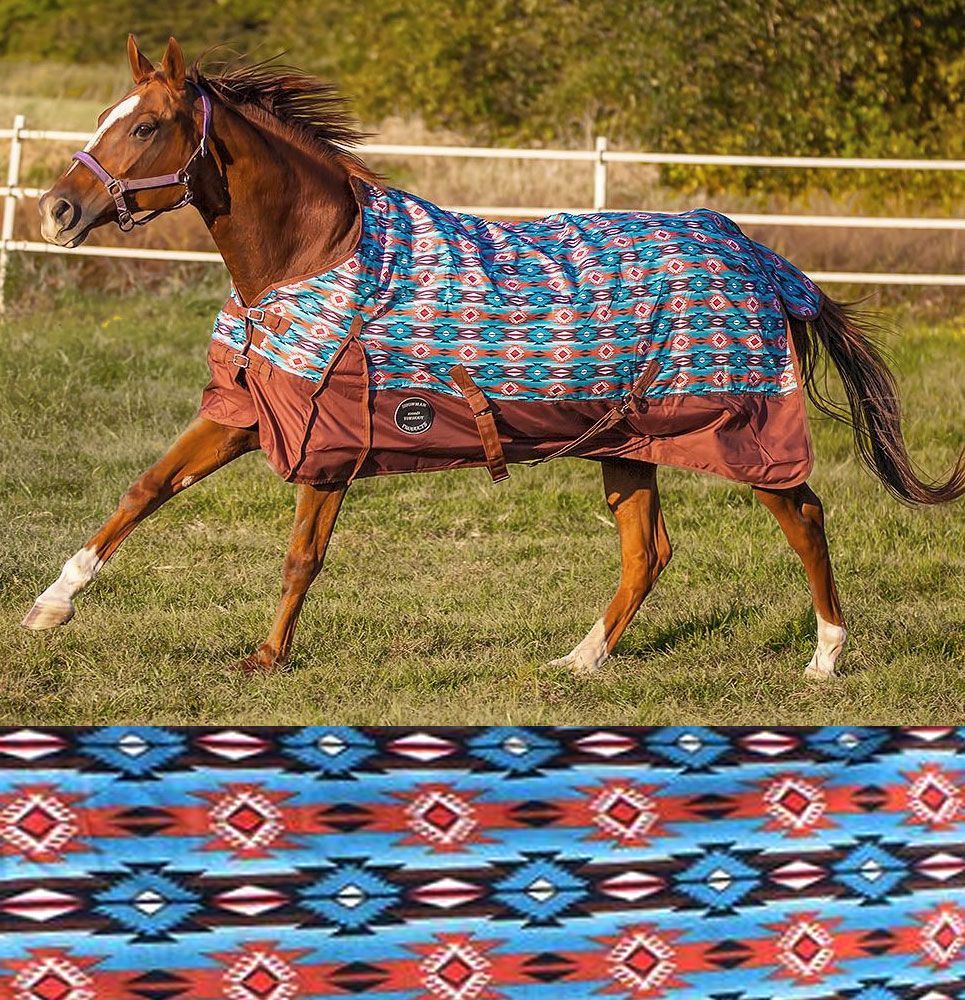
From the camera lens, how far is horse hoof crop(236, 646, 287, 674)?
17.9 feet

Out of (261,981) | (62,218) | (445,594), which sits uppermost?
(62,218)

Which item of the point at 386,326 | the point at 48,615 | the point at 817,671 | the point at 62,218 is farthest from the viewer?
the point at 817,671

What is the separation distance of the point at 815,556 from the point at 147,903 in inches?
139

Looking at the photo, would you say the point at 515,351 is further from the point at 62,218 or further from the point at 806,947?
the point at 806,947

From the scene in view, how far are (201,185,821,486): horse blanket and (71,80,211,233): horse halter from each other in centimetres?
41

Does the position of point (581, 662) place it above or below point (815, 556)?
below

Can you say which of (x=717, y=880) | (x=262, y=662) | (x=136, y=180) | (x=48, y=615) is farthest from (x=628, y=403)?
(x=717, y=880)

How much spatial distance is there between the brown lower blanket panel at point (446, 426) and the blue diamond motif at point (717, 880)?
2.53m

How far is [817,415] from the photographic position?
9906 mm

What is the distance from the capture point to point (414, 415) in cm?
525

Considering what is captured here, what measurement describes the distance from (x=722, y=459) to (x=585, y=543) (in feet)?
6.62

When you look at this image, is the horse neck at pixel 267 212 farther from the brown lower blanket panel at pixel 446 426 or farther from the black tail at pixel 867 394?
the black tail at pixel 867 394

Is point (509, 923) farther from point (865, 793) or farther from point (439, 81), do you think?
point (439, 81)

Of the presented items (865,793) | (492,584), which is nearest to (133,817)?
(865,793)
